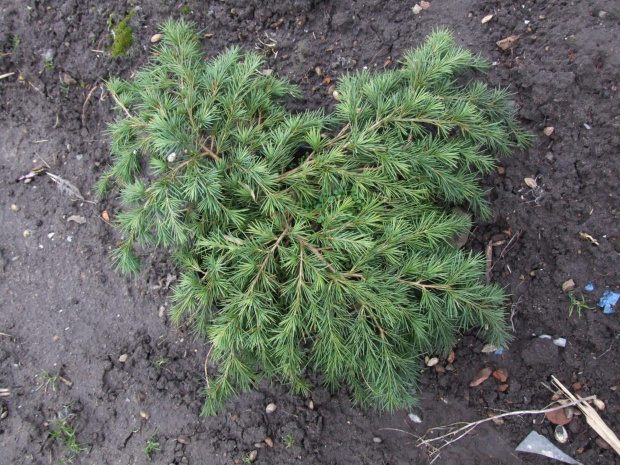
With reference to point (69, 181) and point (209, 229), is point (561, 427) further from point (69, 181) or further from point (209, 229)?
point (69, 181)

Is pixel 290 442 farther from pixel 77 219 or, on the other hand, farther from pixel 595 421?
pixel 77 219

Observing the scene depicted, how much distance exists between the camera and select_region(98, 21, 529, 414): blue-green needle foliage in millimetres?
2023

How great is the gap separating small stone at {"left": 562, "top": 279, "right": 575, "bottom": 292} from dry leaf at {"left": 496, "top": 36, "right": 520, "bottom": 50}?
135 centimetres

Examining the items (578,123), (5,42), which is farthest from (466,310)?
(5,42)

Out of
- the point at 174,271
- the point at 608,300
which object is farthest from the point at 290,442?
the point at 608,300

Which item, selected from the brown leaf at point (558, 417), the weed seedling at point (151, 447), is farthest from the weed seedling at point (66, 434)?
the brown leaf at point (558, 417)

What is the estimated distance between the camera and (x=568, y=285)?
245cm

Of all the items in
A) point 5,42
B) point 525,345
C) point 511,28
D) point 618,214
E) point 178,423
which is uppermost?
point 511,28

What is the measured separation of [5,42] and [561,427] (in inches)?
166

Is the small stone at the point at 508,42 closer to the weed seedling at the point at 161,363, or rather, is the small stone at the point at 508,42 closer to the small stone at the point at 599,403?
the small stone at the point at 599,403

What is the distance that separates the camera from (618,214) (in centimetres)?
237

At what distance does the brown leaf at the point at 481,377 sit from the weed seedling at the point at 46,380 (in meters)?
2.44

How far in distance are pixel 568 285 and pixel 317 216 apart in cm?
140

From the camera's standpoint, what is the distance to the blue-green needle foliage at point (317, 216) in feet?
6.64
